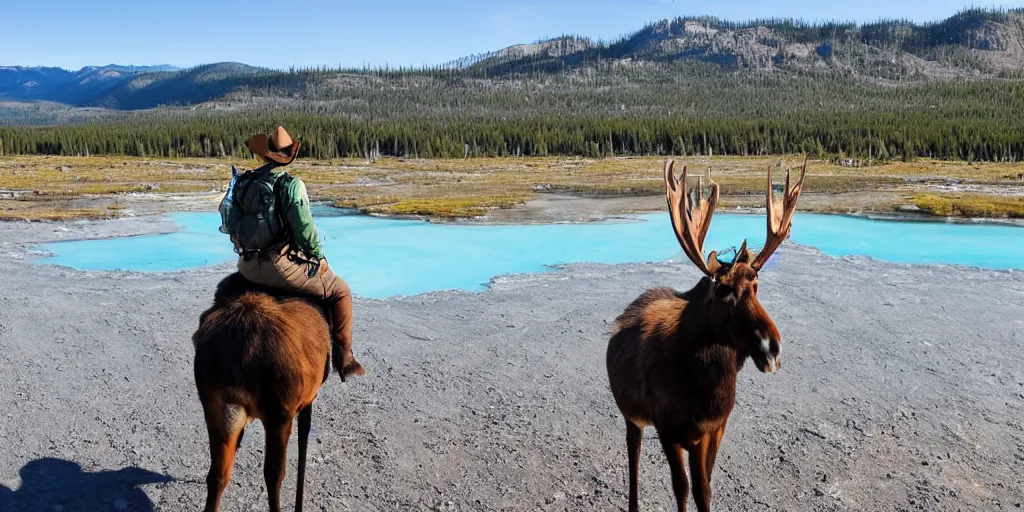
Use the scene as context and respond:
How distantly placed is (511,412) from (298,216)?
2.66 m

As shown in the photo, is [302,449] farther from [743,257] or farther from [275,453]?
[743,257]

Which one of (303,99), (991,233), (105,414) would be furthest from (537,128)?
(303,99)

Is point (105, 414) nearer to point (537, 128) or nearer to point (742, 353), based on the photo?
point (742, 353)

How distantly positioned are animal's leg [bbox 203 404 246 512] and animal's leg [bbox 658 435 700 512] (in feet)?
6.80

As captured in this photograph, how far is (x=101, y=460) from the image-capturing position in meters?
5.34

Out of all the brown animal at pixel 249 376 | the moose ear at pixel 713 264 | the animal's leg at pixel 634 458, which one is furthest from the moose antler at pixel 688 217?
the brown animal at pixel 249 376

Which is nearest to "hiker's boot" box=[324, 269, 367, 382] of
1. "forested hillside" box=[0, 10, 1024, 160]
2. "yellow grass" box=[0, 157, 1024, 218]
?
"forested hillside" box=[0, 10, 1024, 160]

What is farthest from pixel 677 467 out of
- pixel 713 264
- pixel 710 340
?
pixel 713 264

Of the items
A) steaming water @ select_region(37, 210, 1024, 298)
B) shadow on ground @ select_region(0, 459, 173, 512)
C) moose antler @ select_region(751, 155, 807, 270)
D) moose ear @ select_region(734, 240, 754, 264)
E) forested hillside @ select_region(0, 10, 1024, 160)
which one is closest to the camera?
moose ear @ select_region(734, 240, 754, 264)

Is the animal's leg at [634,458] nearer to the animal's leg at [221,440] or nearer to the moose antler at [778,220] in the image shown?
the moose antler at [778,220]

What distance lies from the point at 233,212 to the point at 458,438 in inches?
92.2

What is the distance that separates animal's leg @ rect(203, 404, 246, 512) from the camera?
12.9 feet

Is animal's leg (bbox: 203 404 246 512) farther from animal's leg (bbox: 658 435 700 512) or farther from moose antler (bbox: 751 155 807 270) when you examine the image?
moose antler (bbox: 751 155 807 270)

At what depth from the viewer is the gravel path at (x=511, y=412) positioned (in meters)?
5.03
